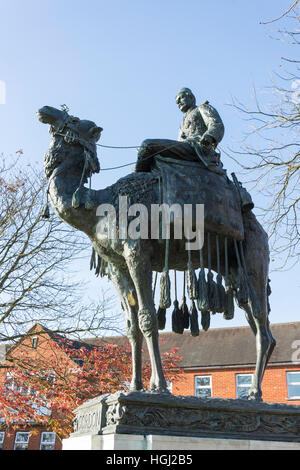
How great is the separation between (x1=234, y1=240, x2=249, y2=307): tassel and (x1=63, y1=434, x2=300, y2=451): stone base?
1418mm

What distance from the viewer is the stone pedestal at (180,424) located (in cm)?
371

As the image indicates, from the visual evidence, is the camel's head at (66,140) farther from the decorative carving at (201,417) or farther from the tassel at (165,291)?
the decorative carving at (201,417)

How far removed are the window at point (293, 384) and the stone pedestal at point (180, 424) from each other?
18.1 m

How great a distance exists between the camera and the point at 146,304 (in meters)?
4.43

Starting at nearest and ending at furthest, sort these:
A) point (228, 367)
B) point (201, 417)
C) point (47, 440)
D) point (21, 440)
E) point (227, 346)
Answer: point (201, 417)
point (228, 367)
point (227, 346)
point (47, 440)
point (21, 440)

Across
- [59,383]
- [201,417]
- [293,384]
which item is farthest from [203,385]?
[201,417]

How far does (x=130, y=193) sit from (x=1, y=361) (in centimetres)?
825

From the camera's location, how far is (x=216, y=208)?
4957mm

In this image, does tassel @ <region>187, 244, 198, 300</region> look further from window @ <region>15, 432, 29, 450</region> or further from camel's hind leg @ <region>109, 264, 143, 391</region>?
window @ <region>15, 432, 29, 450</region>

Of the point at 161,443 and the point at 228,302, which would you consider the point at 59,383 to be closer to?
the point at 228,302

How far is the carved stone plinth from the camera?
12.4 feet

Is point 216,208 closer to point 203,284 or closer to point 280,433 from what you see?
point 203,284

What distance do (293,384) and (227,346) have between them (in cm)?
379

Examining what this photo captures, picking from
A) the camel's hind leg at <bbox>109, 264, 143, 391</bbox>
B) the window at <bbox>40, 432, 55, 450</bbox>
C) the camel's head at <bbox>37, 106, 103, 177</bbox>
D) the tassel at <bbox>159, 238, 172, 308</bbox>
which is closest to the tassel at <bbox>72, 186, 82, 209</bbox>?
the camel's head at <bbox>37, 106, 103, 177</bbox>
